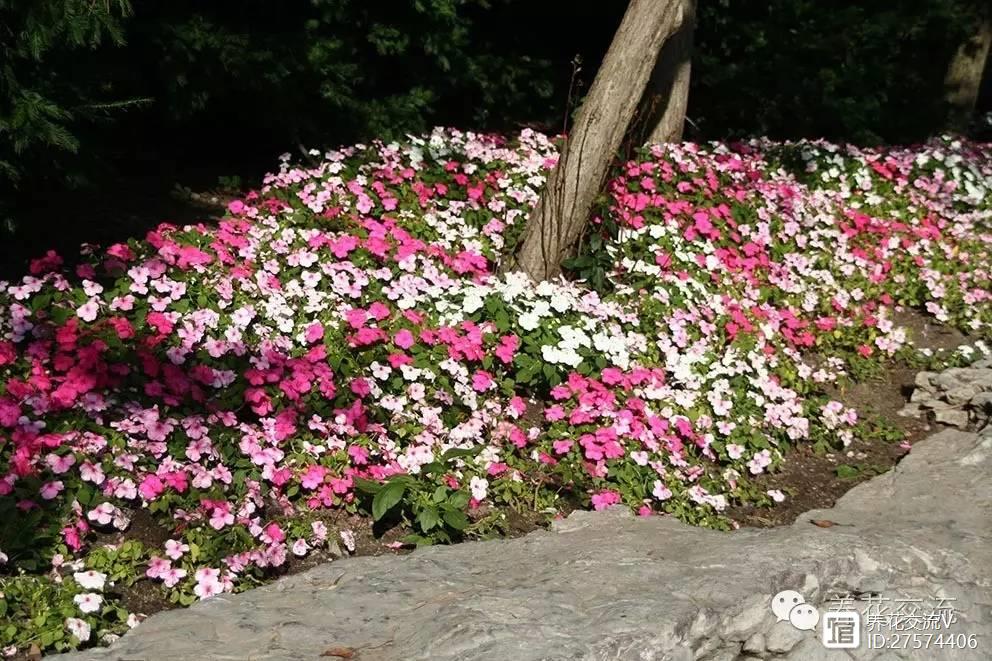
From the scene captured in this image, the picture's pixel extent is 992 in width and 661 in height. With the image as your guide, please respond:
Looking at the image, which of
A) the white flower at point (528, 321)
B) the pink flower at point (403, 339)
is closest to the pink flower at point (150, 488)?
the pink flower at point (403, 339)

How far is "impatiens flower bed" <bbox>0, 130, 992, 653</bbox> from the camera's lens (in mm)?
3986

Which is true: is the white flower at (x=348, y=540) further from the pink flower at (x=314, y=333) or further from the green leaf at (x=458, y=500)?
the pink flower at (x=314, y=333)

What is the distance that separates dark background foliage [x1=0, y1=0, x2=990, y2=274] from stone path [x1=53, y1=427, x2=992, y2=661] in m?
2.51

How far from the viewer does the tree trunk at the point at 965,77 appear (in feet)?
35.6

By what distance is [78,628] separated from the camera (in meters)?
3.41

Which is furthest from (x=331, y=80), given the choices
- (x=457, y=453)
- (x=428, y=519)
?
(x=428, y=519)

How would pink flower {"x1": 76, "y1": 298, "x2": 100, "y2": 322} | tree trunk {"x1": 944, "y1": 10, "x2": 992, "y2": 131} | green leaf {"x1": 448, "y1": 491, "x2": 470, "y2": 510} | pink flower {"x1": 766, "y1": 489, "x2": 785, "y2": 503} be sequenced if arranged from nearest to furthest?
green leaf {"x1": 448, "y1": 491, "x2": 470, "y2": 510} → pink flower {"x1": 76, "y1": 298, "x2": 100, "y2": 322} → pink flower {"x1": 766, "y1": 489, "x2": 785, "y2": 503} → tree trunk {"x1": 944, "y1": 10, "x2": 992, "y2": 131}

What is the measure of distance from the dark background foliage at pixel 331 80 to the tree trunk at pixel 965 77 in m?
0.16

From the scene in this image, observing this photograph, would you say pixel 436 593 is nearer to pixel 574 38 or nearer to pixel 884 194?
pixel 884 194

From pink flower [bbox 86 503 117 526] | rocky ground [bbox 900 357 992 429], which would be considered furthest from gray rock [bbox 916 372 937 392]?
pink flower [bbox 86 503 117 526]

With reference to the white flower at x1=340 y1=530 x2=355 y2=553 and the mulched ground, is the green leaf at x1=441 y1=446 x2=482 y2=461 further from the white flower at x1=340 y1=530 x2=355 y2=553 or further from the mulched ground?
the mulched ground

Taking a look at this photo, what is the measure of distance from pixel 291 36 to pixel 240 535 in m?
3.84

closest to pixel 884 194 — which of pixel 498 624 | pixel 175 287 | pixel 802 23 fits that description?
pixel 802 23

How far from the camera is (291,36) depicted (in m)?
6.66
